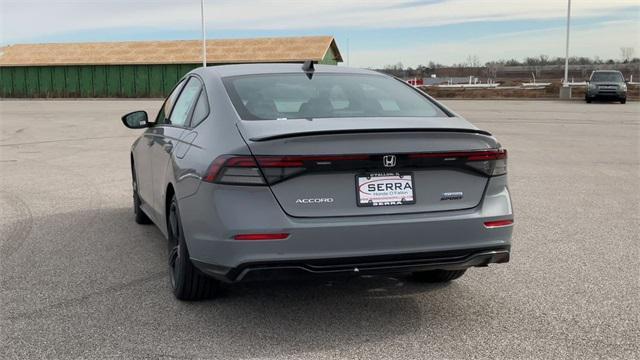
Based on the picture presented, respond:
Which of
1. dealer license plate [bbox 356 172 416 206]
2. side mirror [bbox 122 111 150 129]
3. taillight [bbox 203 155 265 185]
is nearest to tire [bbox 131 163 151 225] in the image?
side mirror [bbox 122 111 150 129]

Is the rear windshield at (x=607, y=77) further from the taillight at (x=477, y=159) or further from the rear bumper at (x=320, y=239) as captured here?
the rear bumper at (x=320, y=239)

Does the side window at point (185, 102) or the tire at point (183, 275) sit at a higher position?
the side window at point (185, 102)

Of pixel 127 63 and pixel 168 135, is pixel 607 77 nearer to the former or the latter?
pixel 127 63

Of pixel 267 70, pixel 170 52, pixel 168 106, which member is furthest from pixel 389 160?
pixel 170 52

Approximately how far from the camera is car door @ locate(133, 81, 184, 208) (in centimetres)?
602

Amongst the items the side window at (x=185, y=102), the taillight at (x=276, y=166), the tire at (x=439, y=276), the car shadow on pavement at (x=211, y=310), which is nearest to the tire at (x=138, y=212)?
the car shadow on pavement at (x=211, y=310)

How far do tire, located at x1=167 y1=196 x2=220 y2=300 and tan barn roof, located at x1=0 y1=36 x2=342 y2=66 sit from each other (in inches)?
1875

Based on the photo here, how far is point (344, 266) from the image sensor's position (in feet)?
12.9

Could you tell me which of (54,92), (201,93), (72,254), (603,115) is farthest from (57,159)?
(54,92)

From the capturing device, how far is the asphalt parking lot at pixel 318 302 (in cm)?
401

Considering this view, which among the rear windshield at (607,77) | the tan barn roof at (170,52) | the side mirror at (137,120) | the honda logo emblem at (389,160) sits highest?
the tan barn roof at (170,52)

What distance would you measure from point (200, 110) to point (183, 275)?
3.73 ft

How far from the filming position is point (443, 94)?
163ft

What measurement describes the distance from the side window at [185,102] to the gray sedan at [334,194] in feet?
2.27
